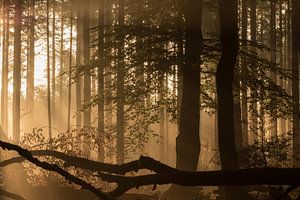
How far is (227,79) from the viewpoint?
8094 millimetres

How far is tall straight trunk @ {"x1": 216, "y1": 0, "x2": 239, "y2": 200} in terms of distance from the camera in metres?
7.79

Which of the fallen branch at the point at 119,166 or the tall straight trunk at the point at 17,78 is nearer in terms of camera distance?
the fallen branch at the point at 119,166

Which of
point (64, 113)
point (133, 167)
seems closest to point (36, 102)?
point (64, 113)

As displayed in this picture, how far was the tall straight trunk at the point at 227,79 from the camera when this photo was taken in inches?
307

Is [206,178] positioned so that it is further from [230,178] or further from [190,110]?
[190,110]

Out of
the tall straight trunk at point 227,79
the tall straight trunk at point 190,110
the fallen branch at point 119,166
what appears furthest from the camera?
the tall straight trunk at point 190,110

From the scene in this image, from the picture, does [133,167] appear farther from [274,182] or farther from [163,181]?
[274,182]

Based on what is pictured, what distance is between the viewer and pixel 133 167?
1430mm

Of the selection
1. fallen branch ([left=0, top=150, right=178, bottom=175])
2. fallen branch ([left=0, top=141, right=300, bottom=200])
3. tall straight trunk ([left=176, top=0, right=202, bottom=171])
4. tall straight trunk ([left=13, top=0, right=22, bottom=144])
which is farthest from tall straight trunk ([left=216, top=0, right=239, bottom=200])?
tall straight trunk ([left=13, top=0, right=22, bottom=144])

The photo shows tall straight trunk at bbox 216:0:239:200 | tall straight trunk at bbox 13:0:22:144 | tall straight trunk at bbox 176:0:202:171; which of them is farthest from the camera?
tall straight trunk at bbox 13:0:22:144

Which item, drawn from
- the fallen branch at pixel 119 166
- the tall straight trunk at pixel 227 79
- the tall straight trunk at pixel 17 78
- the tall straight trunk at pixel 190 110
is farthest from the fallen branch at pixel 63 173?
the tall straight trunk at pixel 17 78

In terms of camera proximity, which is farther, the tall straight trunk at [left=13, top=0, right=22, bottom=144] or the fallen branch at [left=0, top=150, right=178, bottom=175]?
the tall straight trunk at [left=13, top=0, right=22, bottom=144]

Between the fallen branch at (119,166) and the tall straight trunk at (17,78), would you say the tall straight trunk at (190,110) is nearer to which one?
the fallen branch at (119,166)

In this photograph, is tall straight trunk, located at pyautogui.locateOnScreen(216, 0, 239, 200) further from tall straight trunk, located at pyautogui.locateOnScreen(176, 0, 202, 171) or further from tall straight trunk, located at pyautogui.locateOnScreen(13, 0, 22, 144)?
tall straight trunk, located at pyautogui.locateOnScreen(13, 0, 22, 144)
